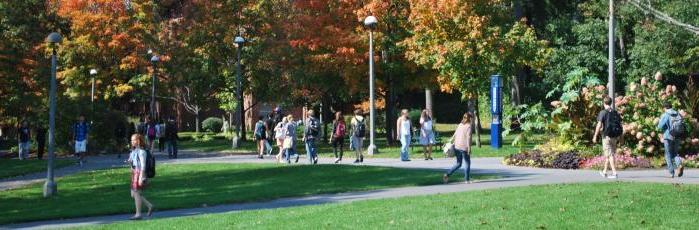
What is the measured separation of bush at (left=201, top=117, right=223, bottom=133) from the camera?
6383cm

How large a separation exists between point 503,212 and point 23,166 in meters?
22.5

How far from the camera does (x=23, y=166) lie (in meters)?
30.4

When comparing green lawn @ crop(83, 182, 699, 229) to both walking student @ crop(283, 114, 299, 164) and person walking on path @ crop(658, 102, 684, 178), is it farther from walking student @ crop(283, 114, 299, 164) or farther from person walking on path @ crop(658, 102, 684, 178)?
walking student @ crop(283, 114, 299, 164)

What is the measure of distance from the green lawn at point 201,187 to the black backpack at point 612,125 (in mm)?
3045

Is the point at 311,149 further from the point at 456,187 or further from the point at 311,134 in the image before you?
the point at 456,187

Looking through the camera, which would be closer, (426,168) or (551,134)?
(426,168)

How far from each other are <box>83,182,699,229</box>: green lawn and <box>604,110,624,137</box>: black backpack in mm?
2445

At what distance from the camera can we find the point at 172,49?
43750 mm

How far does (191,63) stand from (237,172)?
2043cm

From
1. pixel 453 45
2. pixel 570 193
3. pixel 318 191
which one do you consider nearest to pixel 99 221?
pixel 318 191

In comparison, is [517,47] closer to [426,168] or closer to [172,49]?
[426,168]

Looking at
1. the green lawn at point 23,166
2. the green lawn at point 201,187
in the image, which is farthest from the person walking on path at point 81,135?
the green lawn at point 201,187

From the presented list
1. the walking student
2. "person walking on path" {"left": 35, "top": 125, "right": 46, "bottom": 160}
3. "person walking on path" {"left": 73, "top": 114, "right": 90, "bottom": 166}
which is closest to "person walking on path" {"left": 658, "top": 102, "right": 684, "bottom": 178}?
the walking student

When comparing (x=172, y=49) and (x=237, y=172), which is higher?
(x=172, y=49)
